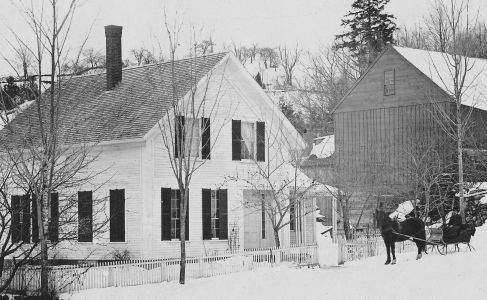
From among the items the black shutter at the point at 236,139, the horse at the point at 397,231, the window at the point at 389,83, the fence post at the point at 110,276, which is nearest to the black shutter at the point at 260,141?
the black shutter at the point at 236,139

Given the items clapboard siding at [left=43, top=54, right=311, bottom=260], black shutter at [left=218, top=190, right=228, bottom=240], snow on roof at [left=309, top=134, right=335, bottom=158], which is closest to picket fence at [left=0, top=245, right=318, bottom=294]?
clapboard siding at [left=43, top=54, right=311, bottom=260]

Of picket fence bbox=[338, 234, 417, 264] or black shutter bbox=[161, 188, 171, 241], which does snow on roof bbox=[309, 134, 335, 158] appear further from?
black shutter bbox=[161, 188, 171, 241]

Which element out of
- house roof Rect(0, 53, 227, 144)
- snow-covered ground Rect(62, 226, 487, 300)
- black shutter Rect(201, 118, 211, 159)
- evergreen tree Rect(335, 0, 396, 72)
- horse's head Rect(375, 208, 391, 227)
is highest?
evergreen tree Rect(335, 0, 396, 72)

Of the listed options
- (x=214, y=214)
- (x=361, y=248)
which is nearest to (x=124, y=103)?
(x=214, y=214)

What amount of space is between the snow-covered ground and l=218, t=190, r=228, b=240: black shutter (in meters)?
5.05

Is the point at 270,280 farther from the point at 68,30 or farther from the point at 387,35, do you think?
the point at 387,35

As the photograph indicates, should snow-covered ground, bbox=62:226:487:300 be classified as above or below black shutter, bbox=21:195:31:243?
below

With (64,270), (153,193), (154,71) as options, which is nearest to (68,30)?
(64,270)

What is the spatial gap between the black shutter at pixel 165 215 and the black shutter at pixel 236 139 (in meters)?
3.40

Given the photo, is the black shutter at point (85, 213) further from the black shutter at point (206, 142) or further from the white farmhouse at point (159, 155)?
the black shutter at point (206, 142)

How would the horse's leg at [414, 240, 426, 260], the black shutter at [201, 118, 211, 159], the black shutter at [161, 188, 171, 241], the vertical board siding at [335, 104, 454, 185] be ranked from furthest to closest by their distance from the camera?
the vertical board siding at [335, 104, 454, 185] → the black shutter at [201, 118, 211, 159] → the black shutter at [161, 188, 171, 241] → the horse's leg at [414, 240, 426, 260]

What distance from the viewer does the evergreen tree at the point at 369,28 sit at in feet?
223

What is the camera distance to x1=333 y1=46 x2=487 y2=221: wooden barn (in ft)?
127

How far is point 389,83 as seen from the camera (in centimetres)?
4269
